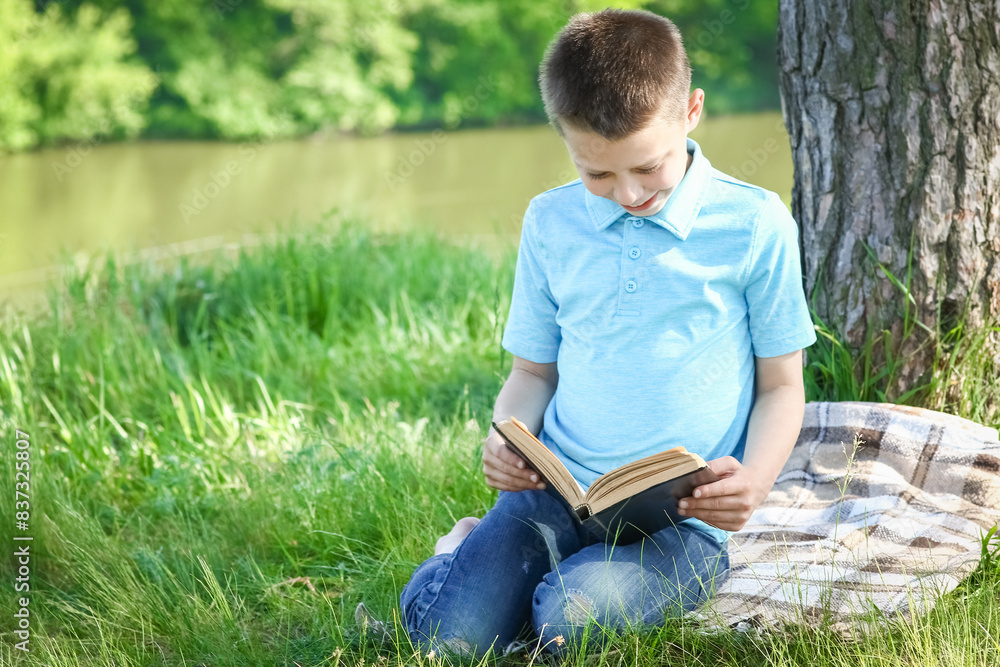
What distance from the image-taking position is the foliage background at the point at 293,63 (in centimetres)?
1739

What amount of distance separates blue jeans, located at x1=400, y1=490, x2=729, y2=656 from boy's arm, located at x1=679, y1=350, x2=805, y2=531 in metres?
0.17

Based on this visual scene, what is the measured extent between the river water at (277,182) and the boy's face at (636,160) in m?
4.25

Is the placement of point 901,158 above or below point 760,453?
above

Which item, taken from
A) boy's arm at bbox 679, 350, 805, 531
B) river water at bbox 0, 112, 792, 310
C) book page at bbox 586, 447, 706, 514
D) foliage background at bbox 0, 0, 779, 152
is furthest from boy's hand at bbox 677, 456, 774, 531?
foliage background at bbox 0, 0, 779, 152

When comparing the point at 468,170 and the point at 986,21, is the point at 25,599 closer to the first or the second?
the point at 986,21

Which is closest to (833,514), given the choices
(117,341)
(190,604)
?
(190,604)

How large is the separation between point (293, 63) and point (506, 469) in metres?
20.4

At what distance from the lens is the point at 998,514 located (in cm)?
185

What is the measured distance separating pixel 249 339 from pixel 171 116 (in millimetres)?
16827

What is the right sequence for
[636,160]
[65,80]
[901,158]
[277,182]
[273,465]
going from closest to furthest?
[636,160] < [901,158] < [273,465] < [277,182] < [65,80]

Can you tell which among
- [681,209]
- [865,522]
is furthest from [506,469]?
[865,522]

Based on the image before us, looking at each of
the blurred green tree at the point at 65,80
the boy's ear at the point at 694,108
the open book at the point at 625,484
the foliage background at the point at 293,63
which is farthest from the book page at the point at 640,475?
the blurred green tree at the point at 65,80

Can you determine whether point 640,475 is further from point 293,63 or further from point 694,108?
point 293,63

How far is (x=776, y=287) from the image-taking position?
1589mm
